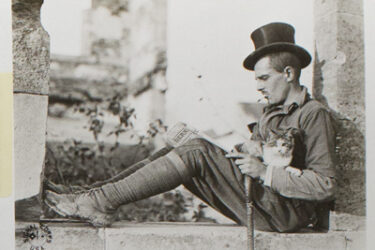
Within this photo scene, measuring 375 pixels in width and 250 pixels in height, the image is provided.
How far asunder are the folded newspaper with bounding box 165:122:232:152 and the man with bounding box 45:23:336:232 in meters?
0.08

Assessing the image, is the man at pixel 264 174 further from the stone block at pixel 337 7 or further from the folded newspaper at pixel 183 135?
the stone block at pixel 337 7

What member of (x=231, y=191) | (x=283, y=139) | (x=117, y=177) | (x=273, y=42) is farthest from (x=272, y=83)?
(x=117, y=177)

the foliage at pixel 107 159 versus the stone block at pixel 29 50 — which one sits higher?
the stone block at pixel 29 50

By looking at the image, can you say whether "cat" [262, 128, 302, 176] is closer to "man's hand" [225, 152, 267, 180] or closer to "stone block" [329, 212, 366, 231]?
"man's hand" [225, 152, 267, 180]

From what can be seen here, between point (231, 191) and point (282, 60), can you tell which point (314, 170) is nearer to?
point (231, 191)

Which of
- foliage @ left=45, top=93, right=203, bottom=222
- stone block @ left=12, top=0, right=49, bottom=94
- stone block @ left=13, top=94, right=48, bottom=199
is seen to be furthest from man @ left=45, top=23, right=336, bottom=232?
stone block @ left=12, top=0, right=49, bottom=94

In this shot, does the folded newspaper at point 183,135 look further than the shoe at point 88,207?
Yes

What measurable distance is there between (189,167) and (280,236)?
0.53 m

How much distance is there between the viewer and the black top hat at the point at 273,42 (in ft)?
7.92

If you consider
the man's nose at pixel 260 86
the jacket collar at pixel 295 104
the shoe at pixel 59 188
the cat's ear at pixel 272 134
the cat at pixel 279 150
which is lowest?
the shoe at pixel 59 188

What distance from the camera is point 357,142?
8.23ft

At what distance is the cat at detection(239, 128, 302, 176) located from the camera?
2266mm

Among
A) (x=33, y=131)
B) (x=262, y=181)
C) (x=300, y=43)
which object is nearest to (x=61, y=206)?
(x=33, y=131)

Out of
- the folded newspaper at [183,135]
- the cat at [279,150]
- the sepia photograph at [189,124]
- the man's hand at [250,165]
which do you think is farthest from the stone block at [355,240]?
the folded newspaper at [183,135]
